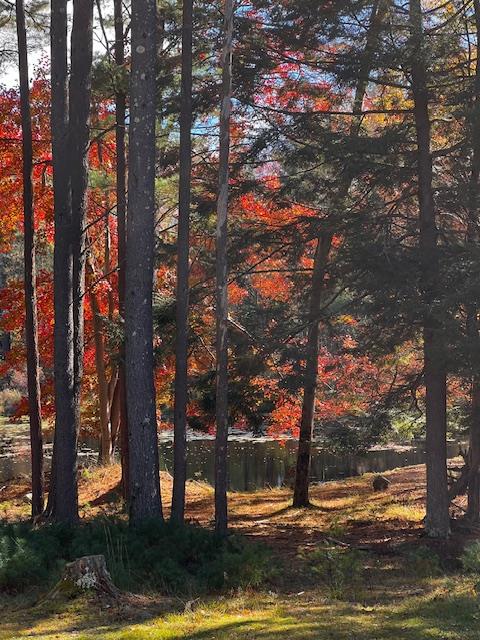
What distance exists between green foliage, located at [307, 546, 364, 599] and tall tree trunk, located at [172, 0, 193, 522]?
2.34 meters

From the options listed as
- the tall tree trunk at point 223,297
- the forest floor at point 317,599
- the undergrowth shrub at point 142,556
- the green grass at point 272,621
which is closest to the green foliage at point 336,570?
the forest floor at point 317,599

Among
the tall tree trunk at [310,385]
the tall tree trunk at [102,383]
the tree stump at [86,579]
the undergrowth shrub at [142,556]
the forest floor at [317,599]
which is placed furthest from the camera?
the tall tree trunk at [102,383]

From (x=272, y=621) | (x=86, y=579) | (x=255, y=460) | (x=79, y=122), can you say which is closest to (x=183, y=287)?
(x=79, y=122)

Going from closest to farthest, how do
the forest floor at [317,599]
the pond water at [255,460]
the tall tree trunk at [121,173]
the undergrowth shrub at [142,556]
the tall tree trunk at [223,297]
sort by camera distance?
the forest floor at [317,599]
the undergrowth shrub at [142,556]
the tall tree trunk at [223,297]
the tall tree trunk at [121,173]
the pond water at [255,460]

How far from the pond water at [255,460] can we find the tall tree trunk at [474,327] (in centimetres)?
930

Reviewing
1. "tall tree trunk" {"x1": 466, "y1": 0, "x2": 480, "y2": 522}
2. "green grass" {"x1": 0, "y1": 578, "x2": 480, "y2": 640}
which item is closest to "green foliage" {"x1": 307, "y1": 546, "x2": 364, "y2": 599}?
"green grass" {"x1": 0, "y1": 578, "x2": 480, "y2": 640}

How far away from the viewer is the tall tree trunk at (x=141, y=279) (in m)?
9.41

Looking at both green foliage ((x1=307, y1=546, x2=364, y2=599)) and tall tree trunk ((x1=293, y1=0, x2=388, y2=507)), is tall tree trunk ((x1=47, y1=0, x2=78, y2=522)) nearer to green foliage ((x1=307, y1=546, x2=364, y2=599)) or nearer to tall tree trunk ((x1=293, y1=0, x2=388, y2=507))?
green foliage ((x1=307, y1=546, x2=364, y2=599))

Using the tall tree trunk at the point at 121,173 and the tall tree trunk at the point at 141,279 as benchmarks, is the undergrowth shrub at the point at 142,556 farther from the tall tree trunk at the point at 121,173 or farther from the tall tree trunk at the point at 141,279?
the tall tree trunk at the point at 121,173

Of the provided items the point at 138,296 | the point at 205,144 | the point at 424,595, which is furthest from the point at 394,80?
the point at 424,595

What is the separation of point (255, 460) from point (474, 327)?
20136 mm

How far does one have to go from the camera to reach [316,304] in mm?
14797

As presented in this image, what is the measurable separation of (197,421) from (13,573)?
8243 mm

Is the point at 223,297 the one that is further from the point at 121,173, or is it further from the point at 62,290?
the point at 121,173
